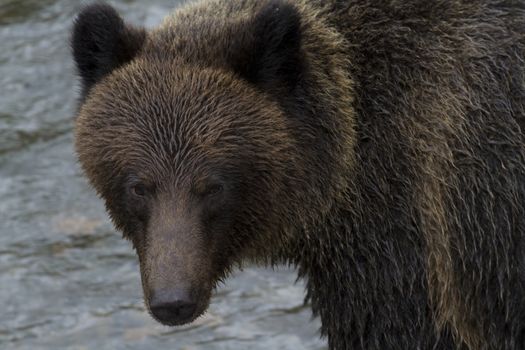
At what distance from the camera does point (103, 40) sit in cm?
778

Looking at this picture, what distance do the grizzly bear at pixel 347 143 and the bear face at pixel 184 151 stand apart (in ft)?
0.04

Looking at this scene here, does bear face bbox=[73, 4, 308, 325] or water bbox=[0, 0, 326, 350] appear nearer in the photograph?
bear face bbox=[73, 4, 308, 325]

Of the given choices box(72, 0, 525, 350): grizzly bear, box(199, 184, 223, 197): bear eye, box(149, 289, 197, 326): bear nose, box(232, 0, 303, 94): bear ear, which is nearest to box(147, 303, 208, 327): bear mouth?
box(149, 289, 197, 326): bear nose

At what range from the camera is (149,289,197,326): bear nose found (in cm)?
710

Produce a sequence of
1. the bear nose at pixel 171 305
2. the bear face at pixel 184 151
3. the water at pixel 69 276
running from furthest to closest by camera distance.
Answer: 1. the water at pixel 69 276
2. the bear face at pixel 184 151
3. the bear nose at pixel 171 305

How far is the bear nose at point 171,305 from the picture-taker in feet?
23.3

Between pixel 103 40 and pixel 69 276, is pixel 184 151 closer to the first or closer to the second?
pixel 103 40

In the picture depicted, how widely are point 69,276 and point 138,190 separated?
3913 millimetres

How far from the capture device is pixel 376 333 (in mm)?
7980

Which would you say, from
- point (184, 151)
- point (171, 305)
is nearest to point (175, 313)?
point (171, 305)

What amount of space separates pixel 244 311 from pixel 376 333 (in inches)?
113

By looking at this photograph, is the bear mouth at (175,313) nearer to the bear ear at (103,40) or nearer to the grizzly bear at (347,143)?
the grizzly bear at (347,143)

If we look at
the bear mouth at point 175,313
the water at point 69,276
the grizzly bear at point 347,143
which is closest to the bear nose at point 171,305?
the bear mouth at point 175,313

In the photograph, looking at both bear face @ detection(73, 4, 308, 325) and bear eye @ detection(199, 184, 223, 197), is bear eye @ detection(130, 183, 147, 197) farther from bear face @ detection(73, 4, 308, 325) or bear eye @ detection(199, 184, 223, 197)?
bear eye @ detection(199, 184, 223, 197)
